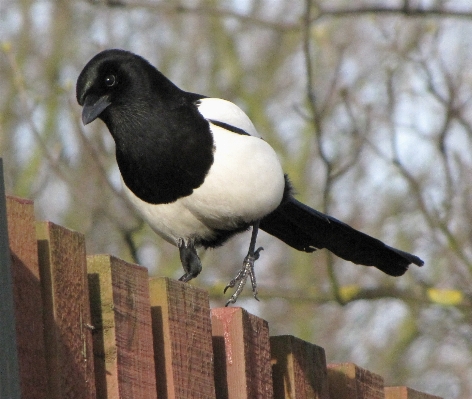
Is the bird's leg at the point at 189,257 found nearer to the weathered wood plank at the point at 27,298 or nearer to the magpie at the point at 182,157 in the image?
the magpie at the point at 182,157

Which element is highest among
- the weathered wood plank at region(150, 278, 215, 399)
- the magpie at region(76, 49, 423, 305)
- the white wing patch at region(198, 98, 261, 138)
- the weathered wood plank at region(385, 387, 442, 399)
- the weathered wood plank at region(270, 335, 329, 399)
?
the white wing patch at region(198, 98, 261, 138)

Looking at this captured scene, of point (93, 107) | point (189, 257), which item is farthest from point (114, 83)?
point (189, 257)

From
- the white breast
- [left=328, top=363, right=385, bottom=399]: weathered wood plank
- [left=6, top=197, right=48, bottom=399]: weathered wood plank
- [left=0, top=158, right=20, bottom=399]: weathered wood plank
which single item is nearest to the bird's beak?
the white breast

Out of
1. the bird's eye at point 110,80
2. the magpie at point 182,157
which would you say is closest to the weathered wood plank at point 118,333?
the magpie at point 182,157

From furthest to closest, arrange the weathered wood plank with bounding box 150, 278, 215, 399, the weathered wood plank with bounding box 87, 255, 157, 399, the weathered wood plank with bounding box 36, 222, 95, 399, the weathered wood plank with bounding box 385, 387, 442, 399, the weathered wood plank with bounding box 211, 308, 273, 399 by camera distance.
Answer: the weathered wood plank with bounding box 385, 387, 442, 399 < the weathered wood plank with bounding box 211, 308, 273, 399 < the weathered wood plank with bounding box 150, 278, 215, 399 < the weathered wood plank with bounding box 87, 255, 157, 399 < the weathered wood plank with bounding box 36, 222, 95, 399

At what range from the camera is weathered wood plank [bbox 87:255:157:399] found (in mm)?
1407

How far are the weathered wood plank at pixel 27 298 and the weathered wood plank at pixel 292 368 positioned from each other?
0.78 metres

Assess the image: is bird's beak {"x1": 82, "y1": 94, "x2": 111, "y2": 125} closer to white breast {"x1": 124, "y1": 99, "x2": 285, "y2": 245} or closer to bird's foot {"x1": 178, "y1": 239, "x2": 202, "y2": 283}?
white breast {"x1": 124, "y1": 99, "x2": 285, "y2": 245}

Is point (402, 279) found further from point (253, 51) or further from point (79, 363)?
point (79, 363)

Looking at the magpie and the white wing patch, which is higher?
the white wing patch

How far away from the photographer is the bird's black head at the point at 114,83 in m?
2.81

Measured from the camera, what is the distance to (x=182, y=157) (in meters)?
2.84

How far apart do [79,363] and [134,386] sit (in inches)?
5.3

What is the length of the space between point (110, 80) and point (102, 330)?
161cm
